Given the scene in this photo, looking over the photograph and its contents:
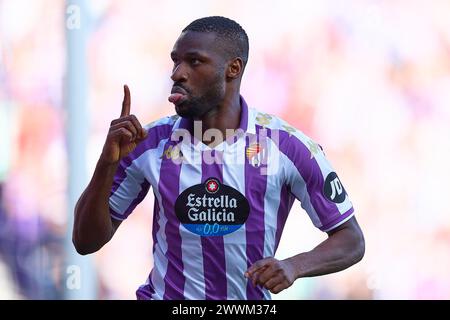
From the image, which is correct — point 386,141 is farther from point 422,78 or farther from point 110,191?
point 110,191

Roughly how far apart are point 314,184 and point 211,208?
1.28ft

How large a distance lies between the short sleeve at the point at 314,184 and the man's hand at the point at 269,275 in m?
0.49

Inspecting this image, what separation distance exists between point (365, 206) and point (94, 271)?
1.87 metres

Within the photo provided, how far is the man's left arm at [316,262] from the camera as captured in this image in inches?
131

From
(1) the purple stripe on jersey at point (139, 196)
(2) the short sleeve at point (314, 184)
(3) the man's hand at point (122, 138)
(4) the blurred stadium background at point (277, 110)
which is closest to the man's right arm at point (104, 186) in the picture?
(3) the man's hand at point (122, 138)

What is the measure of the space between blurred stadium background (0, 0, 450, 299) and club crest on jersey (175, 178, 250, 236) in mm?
2968

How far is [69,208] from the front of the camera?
6617mm

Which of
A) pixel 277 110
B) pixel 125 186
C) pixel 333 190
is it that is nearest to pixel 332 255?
pixel 333 190

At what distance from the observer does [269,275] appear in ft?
10.9

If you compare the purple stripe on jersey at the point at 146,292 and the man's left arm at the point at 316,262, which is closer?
the man's left arm at the point at 316,262

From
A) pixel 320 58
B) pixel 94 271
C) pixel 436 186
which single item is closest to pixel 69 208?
pixel 94 271

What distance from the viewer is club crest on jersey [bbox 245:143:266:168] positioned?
12.5ft

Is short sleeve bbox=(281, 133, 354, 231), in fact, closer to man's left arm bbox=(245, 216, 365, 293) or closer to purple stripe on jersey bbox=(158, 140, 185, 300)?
man's left arm bbox=(245, 216, 365, 293)

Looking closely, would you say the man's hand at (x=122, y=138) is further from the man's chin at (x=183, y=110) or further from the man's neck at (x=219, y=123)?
the man's neck at (x=219, y=123)
